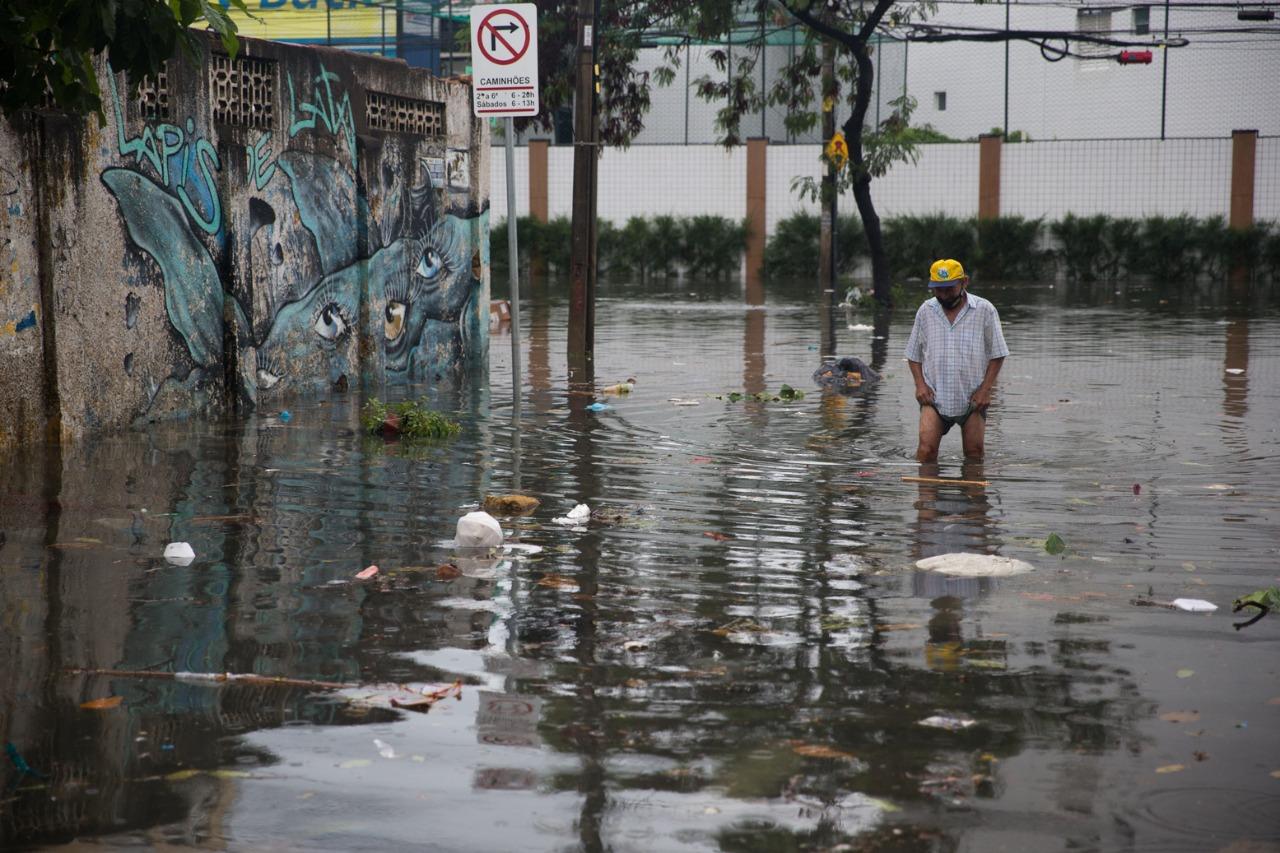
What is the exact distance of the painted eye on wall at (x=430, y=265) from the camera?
48.6 ft

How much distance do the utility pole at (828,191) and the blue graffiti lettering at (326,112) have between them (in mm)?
15127

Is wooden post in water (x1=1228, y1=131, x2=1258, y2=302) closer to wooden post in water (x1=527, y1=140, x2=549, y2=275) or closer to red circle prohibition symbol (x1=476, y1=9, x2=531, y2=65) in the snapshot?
wooden post in water (x1=527, y1=140, x2=549, y2=275)


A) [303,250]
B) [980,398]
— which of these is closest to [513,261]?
[303,250]

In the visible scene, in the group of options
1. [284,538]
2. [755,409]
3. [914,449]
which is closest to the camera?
[284,538]

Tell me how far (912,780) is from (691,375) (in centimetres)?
1127

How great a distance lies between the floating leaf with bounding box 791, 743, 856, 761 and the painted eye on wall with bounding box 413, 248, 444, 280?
1093 cm

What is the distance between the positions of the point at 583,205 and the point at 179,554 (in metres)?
9.62

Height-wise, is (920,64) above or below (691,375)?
above

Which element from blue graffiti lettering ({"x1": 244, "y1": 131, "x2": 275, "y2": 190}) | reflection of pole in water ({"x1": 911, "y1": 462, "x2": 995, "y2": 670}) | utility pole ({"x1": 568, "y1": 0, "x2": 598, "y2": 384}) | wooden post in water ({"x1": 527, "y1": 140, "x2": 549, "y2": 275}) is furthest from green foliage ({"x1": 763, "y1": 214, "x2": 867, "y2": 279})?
reflection of pole in water ({"x1": 911, "y1": 462, "x2": 995, "y2": 670})

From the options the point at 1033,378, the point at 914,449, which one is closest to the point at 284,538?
the point at 914,449

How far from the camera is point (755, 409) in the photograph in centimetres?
1257

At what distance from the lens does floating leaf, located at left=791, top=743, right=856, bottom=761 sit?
14.2 feet

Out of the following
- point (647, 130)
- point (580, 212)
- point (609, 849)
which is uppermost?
point (647, 130)

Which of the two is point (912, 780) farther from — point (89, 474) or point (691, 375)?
point (691, 375)
